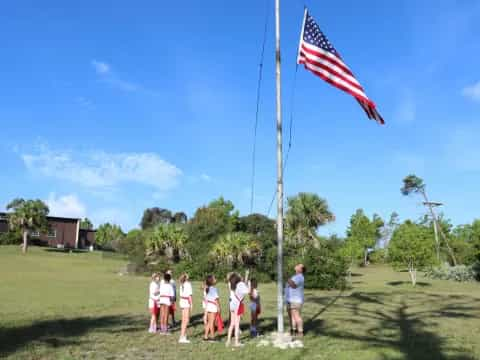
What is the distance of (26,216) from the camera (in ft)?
204

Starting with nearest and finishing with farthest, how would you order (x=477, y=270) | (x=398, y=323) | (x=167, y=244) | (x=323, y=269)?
(x=398, y=323) < (x=323, y=269) < (x=167, y=244) < (x=477, y=270)

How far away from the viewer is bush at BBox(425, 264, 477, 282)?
41.9 meters

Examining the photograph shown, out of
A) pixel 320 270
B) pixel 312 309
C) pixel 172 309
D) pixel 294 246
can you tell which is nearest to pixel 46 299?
pixel 172 309

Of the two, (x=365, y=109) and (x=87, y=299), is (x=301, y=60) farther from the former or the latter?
(x=87, y=299)

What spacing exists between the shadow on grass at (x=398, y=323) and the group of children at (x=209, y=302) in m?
2.42

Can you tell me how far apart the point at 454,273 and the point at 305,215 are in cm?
1633

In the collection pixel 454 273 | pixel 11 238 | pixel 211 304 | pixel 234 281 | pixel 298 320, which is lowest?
pixel 454 273

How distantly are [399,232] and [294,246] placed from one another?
29.7ft

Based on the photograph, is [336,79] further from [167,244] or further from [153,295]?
[167,244]

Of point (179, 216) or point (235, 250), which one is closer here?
point (235, 250)

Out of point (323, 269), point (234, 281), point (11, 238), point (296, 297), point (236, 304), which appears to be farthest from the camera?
point (11, 238)

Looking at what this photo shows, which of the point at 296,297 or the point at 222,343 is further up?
the point at 296,297

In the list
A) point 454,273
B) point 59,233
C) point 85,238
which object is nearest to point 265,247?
point 454,273

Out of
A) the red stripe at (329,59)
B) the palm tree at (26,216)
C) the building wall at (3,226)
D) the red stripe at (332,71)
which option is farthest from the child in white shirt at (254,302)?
the building wall at (3,226)
